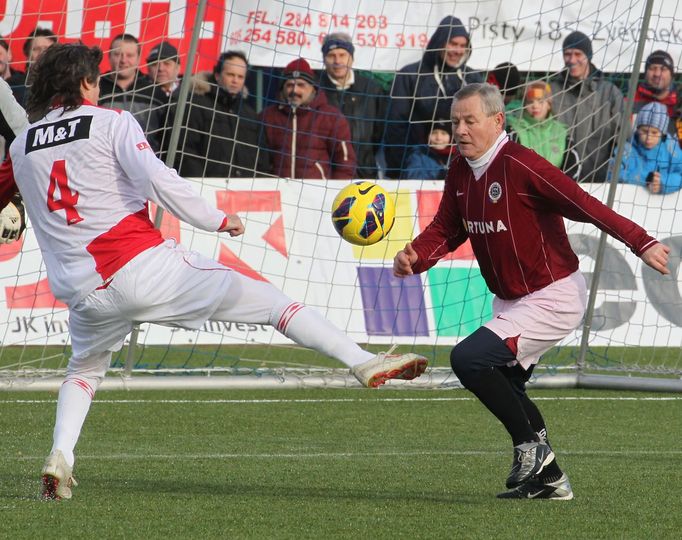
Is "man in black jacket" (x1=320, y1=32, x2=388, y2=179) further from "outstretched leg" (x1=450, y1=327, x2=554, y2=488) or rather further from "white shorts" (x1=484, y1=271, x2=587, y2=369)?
"outstretched leg" (x1=450, y1=327, x2=554, y2=488)

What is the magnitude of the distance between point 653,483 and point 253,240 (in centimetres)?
625

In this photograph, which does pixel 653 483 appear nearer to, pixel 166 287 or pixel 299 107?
pixel 166 287

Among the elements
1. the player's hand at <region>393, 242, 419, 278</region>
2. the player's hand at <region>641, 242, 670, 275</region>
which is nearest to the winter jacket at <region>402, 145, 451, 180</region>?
the player's hand at <region>393, 242, 419, 278</region>

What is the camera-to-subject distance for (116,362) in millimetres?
11328

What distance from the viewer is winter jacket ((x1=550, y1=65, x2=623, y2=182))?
39.5 feet

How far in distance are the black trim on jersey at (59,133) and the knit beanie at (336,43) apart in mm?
7007

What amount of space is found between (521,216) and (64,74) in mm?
2162

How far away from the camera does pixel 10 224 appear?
6539mm

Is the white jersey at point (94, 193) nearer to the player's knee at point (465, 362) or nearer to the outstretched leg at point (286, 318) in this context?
the outstretched leg at point (286, 318)

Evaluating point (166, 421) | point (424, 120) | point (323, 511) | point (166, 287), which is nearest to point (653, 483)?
point (323, 511)

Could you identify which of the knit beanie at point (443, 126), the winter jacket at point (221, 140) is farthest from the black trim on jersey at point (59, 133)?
the knit beanie at point (443, 126)

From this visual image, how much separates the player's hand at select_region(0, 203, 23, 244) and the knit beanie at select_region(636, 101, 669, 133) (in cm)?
743

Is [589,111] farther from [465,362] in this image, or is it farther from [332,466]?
[465,362]

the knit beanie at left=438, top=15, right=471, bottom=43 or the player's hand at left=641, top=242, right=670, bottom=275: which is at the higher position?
the knit beanie at left=438, top=15, right=471, bottom=43
